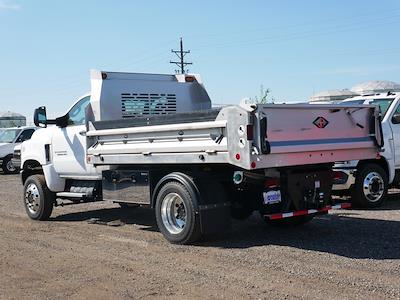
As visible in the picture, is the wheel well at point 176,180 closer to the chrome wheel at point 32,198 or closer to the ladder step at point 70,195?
the ladder step at point 70,195

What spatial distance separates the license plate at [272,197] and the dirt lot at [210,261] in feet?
1.97

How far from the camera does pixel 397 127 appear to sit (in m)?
11.9

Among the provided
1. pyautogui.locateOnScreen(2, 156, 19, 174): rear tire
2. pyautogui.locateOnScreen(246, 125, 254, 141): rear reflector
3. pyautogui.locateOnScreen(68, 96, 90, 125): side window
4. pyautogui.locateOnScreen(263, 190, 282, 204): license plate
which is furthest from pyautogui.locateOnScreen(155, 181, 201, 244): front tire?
pyautogui.locateOnScreen(2, 156, 19, 174): rear tire

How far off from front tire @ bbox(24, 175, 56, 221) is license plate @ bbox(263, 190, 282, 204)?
4.93m

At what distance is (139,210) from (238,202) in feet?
13.5

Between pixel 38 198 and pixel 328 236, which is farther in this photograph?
pixel 38 198

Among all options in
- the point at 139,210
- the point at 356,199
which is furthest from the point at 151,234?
the point at 356,199

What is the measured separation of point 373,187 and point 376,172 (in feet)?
0.97

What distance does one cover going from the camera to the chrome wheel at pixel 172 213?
840 centimetres

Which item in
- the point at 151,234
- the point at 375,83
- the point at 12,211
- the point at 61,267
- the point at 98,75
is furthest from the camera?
the point at 375,83

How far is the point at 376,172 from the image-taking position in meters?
11.2

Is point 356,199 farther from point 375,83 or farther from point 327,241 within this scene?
point 375,83

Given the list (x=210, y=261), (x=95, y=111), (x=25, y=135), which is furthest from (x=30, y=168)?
(x=25, y=135)

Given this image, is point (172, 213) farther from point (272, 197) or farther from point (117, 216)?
point (117, 216)
